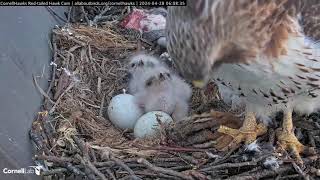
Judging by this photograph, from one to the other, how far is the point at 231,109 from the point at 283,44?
1.48m

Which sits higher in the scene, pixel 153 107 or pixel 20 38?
pixel 20 38

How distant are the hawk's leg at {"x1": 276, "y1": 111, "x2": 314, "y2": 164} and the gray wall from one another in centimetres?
160

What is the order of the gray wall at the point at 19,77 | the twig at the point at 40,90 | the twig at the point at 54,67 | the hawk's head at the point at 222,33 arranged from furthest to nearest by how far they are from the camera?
the twig at the point at 54,67
the twig at the point at 40,90
the gray wall at the point at 19,77
the hawk's head at the point at 222,33

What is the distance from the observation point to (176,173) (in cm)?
375

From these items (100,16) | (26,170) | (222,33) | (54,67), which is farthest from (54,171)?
(100,16)

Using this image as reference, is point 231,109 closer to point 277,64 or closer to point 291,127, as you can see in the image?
point 291,127

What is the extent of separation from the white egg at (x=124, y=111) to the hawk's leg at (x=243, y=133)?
61 centimetres

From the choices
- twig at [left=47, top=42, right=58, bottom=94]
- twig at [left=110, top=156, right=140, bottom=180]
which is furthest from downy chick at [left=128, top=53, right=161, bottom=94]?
twig at [left=110, top=156, right=140, bottom=180]

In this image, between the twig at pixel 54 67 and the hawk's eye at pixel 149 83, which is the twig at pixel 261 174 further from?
the twig at pixel 54 67

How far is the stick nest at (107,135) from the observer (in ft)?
12.5

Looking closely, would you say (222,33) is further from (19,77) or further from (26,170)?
(19,77)

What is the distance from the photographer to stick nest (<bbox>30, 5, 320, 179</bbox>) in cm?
382

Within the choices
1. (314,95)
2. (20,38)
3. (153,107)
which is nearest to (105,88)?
(153,107)

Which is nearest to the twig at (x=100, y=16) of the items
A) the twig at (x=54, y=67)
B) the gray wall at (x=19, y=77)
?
the twig at (x=54, y=67)
